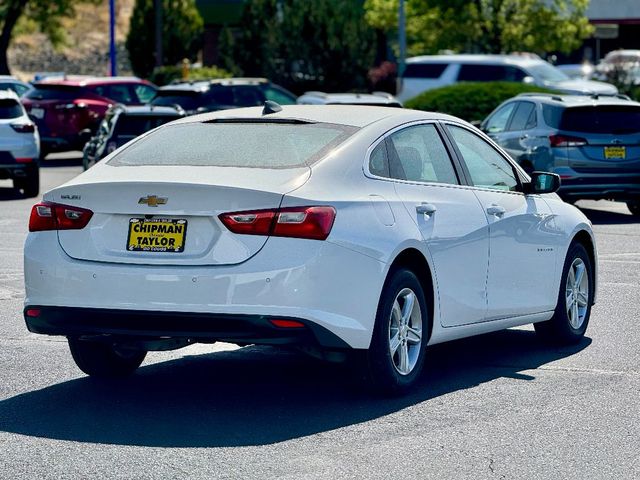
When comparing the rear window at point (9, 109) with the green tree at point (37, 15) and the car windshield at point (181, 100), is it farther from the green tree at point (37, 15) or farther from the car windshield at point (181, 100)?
the green tree at point (37, 15)

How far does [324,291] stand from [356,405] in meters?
0.75

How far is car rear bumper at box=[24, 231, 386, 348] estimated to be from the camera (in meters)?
7.66

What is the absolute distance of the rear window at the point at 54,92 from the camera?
33.0 meters

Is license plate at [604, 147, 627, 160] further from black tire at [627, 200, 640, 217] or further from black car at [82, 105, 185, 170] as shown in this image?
black car at [82, 105, 185, 170]

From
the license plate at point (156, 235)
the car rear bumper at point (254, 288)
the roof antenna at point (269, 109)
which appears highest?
the roof antenna at point (269, 109)

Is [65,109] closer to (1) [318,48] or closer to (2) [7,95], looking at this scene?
(2) [7,95]

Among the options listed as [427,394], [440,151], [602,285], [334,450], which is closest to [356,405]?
[427,394]

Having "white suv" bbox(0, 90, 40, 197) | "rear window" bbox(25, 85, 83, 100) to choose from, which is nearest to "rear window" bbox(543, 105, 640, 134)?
"white suv" bbox(0, 90, 40, 197)

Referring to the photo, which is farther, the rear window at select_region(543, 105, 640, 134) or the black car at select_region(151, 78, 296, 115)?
the black car at select_region(151, 78, 296, 115)

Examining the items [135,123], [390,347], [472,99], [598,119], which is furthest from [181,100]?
[390,347]

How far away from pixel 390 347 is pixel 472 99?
76.7 ft

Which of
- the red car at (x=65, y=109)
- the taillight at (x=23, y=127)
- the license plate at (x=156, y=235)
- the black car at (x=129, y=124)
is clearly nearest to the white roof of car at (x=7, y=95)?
the taillight at (x=23, y=127)

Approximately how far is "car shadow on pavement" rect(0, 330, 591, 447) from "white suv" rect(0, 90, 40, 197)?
46.1ft

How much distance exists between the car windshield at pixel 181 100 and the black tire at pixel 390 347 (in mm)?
23673
